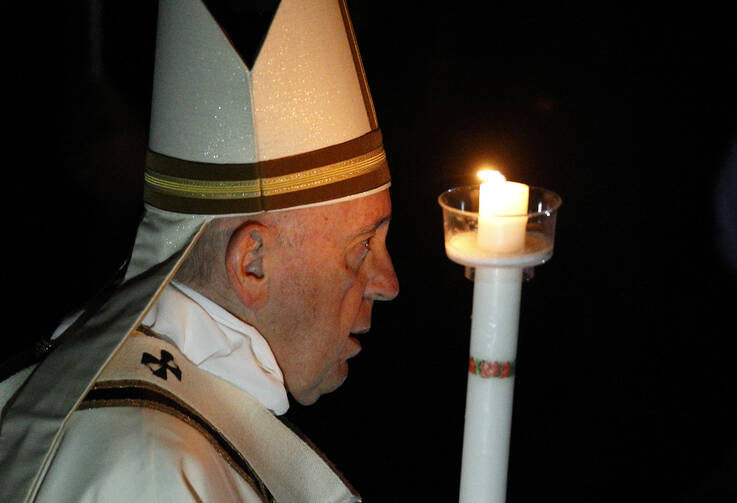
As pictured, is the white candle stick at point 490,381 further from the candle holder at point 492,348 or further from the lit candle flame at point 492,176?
the lit candle flame at point 492,176

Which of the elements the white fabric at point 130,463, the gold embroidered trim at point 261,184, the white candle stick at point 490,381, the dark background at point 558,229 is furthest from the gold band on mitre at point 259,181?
the dark background at point 558,229

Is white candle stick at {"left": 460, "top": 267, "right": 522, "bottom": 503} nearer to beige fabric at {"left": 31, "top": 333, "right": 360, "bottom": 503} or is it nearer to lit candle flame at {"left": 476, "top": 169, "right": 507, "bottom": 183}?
lit candle flame at {"left": 476, "top": 169, "right": 507, "bottom": 183}

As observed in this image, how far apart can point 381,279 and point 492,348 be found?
0.59 meters

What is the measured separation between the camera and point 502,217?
1.32 meters

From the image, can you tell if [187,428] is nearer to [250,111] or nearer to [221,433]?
[221,433]

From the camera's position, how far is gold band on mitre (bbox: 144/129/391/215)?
1684 mm

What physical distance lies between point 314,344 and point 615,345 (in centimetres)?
170

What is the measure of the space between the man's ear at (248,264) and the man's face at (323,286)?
0.02m

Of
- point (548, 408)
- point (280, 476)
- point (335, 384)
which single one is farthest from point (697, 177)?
point (280, 476)

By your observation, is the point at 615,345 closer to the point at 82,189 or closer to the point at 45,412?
the point at 82,189

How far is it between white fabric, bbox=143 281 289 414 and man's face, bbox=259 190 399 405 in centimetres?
4

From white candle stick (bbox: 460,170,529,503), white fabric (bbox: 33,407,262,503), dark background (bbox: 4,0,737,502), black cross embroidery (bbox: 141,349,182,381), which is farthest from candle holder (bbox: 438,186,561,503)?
dark background (bbox: 4,0,737,502)

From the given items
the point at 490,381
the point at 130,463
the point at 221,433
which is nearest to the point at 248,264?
the point at 221,433

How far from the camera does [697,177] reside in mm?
3477
